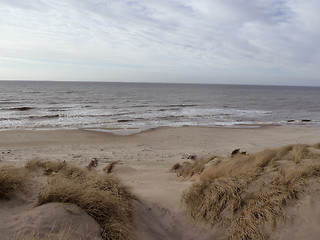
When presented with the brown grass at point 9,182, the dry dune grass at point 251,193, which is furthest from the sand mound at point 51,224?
the dry dune grass at point 251,193

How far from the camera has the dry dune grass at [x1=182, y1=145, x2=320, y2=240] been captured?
472cm

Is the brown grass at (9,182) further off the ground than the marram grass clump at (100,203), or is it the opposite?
the brown grass at (9,182)

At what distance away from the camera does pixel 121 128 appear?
21.9 metres

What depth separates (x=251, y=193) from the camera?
532 cm

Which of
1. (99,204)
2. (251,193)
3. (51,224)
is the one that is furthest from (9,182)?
(251,193)

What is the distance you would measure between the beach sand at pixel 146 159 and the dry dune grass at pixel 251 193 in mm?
267

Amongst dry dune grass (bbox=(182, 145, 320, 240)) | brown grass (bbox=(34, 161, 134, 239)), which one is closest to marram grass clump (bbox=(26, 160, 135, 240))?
brown grass (bbox=(34, 161, 134, 239))

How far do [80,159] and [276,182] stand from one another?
9735mm

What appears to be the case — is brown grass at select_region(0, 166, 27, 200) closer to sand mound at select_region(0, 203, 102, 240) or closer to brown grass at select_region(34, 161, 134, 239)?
brown grass at select_region(34, 161, 134, 239)

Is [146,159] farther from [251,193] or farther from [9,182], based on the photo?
[9,182]

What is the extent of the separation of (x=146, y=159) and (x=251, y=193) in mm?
8110

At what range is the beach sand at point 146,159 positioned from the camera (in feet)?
14.6

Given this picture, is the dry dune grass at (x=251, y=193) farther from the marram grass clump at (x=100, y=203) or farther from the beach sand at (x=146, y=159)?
the marram grass clump at (x=100, y=203)

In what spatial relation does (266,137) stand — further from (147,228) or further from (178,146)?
(147,228)
